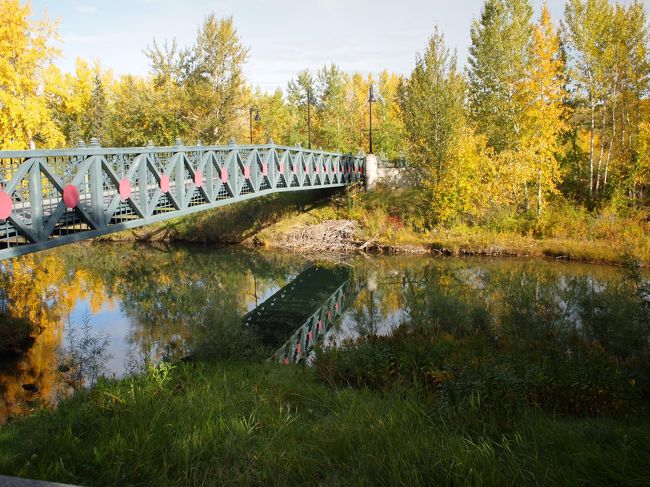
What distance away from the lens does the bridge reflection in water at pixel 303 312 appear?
12.1 m

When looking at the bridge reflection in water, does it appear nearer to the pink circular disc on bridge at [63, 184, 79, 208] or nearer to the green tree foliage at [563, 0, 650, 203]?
the pink circular disc on bridge at [63, 184, 79, 208]

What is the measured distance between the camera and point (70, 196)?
9984 millimetres

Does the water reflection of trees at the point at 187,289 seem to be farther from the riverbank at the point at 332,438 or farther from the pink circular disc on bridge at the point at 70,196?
the pink circular disc on bridge at the point at 70,196

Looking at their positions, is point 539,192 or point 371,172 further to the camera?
point 371,172

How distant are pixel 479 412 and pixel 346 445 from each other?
59.7 inches

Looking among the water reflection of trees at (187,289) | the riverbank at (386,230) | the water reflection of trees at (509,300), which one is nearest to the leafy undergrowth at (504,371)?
the water reflection of trees at (509,300)

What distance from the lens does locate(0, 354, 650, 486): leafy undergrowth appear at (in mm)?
4195

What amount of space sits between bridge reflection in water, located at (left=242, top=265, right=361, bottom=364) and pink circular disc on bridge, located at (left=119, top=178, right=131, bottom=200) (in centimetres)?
420

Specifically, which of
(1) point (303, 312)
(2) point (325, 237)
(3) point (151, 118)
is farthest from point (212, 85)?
(1) point (303, 312)

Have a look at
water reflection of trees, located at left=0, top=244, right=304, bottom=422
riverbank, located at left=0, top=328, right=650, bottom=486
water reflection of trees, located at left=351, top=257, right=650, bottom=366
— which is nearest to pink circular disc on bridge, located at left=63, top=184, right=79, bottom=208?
water reflection of trees, located at left=0, top=244, right=304, bottom=422

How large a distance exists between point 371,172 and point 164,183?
20.7 meters

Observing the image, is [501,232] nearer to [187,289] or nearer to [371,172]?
[371,172]

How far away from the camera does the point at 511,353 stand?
8.08 metres

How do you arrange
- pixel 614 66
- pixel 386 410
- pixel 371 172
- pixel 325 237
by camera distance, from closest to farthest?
pixel 386 410, pixel 614 66, pixel 325 237, pixel 371 172
